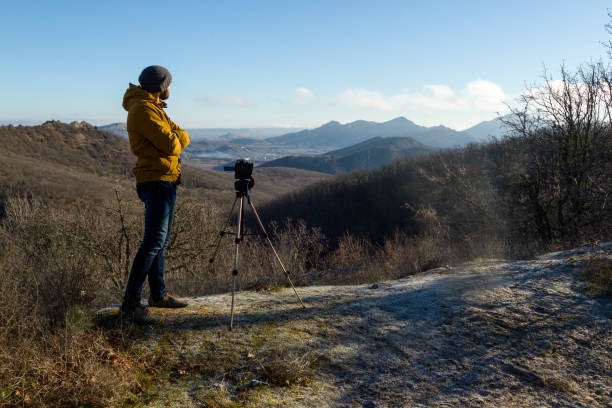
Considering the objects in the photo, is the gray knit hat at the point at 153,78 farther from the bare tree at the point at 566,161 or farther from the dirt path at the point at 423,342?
the bare tree at the point at 566,161

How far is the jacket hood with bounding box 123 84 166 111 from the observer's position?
132 inches

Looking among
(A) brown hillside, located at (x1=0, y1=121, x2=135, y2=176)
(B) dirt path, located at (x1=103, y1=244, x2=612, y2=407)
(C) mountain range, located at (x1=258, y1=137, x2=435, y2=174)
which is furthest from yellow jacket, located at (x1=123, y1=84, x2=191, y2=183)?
(C) mountain range, located at (x1=258, y1=137, x2=435, y2=174)

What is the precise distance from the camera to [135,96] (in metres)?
3.39

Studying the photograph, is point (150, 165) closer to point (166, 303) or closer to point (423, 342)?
point (166, 303)

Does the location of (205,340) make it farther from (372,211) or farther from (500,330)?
(372,211)

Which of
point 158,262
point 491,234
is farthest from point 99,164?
point 158,262

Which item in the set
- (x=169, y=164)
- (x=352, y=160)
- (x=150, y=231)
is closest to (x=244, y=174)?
(x=169, y=164)

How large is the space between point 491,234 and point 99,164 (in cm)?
8458

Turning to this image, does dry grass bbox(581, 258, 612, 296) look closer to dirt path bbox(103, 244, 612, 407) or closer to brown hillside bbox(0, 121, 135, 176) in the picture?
dirt path bbox(103, 244, 612, 407)

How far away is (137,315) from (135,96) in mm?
1955

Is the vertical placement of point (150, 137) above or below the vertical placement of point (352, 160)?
below

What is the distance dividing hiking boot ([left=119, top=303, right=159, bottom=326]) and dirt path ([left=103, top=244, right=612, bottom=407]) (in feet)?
0.43

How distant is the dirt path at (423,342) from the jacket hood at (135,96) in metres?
2.00

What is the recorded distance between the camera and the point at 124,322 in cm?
322
